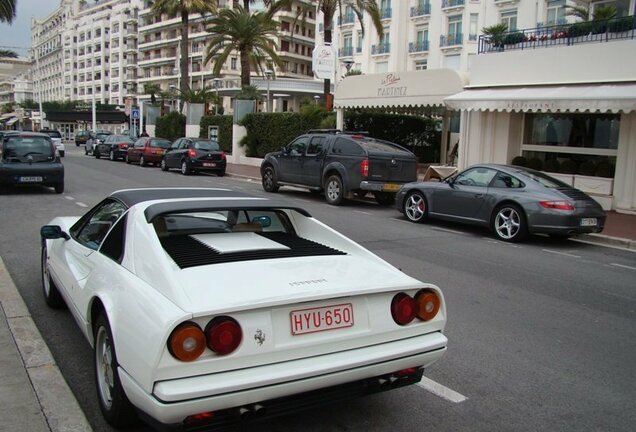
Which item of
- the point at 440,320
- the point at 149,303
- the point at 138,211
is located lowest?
the point at 440,320

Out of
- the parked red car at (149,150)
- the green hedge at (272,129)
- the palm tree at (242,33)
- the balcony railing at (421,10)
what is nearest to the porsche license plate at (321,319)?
the green hedge at (272,129)

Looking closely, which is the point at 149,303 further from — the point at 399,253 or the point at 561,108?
the point at 561,108

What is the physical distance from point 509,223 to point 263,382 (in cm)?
919

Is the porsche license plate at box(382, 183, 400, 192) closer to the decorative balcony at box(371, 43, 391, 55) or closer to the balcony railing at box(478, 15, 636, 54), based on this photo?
the balcony railing at box(478, 15, 636, 54)

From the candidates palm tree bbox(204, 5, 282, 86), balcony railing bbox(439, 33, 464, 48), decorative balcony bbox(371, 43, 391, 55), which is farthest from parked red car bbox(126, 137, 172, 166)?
decorative balcony bbox(371, 43, 391, 55)

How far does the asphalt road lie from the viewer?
147 inches

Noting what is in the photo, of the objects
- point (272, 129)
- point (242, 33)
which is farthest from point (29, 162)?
point (242, 33)

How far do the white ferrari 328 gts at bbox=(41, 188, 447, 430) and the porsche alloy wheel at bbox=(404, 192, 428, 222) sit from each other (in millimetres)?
Result: 8885

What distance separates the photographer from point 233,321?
9.59ft

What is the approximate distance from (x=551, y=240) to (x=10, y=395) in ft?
33.4

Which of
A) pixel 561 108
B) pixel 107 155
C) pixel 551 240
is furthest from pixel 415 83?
pixel 107 155

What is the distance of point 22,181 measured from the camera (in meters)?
15.6

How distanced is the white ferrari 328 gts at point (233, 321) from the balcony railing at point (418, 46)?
171ft

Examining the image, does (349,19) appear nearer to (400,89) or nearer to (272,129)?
(272,129)
